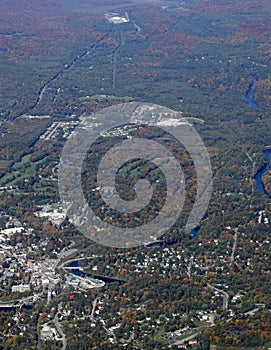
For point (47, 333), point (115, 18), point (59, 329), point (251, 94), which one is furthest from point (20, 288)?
point (115, 18)

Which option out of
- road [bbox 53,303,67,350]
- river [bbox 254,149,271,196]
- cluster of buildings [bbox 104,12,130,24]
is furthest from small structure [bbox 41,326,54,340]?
cluster of buildings [bbox 104,12,130,24]

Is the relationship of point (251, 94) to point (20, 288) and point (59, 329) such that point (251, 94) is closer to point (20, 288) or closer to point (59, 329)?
point (20, 288)

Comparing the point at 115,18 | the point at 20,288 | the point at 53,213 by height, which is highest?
the point at 115,18

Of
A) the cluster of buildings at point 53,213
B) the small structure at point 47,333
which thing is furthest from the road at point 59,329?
the cluster of buildings at point 53,213

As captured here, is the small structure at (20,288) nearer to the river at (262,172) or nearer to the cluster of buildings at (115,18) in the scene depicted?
the river at (262,172)

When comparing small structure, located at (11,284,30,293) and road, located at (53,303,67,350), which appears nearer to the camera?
road, located at (53,303,67,350)

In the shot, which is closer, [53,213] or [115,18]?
[53,213]

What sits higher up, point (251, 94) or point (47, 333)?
point (47, 333)

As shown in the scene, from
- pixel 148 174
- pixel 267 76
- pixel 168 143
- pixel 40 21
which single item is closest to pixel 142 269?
pixel 148 174

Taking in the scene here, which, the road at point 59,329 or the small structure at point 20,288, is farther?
the small structure at point 20,288

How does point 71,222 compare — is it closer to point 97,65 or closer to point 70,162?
point 70,162

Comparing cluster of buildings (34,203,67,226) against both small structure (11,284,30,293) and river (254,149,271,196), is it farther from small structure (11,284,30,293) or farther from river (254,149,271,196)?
river (254,149,271,196)
